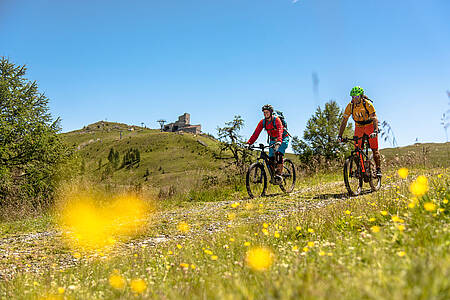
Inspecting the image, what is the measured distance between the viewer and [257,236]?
145 inches

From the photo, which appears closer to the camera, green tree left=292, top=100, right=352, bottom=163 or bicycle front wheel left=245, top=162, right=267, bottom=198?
bicycle front wheel left=245, top=162, right=267, bottom=198

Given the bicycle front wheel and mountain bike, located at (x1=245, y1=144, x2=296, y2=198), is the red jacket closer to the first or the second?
mountain bike, located at (x1=245, y1=144, x2=296, y2=198)

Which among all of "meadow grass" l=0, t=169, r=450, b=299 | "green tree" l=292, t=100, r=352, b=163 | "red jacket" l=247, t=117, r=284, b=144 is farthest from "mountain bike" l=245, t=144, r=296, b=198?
"green tree" l=292, t=100, r=352, b=163

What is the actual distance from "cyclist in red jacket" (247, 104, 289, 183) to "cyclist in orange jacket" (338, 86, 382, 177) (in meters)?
1.77

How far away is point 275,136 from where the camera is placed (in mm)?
9336

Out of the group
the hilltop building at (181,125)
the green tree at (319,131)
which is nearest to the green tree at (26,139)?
the green tree at (319,131)

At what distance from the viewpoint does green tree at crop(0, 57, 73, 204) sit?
56.2ft

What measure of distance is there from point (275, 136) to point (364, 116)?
2539mm

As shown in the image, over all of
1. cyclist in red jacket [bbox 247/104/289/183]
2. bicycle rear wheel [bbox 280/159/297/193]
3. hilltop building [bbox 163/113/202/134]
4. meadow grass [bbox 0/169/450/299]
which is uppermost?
hilltop building [bbox 163/113/202/134]

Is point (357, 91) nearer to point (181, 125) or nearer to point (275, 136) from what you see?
point (275, 136)

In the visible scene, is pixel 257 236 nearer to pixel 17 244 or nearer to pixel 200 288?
pixel 200 288

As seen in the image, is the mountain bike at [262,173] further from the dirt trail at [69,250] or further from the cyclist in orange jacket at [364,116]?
the cyclist in orange jacket at [364,116]

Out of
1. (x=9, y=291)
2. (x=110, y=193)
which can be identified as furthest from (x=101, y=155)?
(x=9, y=291)

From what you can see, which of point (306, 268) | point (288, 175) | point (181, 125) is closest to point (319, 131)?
point (288, 175)
